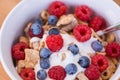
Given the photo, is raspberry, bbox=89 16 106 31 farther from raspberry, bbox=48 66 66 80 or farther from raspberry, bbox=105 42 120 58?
raspberry, bbox=48 66 66 80

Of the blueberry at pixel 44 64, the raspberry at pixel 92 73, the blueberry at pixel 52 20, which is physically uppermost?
the blueberry at pixel 52 20

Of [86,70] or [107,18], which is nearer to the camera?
[86,70]

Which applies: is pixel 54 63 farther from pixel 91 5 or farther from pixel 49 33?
pixel 91 5

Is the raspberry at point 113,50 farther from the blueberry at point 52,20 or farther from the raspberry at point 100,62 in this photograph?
the blueberry at point 52,20

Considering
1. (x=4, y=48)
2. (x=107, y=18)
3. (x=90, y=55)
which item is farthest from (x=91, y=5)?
(x=4, y=48)

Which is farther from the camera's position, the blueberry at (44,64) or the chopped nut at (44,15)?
the chopped nut at (44,15)

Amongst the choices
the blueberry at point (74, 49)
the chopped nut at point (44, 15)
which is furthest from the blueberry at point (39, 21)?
the blueberry at point (74, 49)

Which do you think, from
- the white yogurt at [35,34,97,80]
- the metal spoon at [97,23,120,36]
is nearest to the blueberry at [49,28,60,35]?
the white yogurt at [35,34,97,80]
